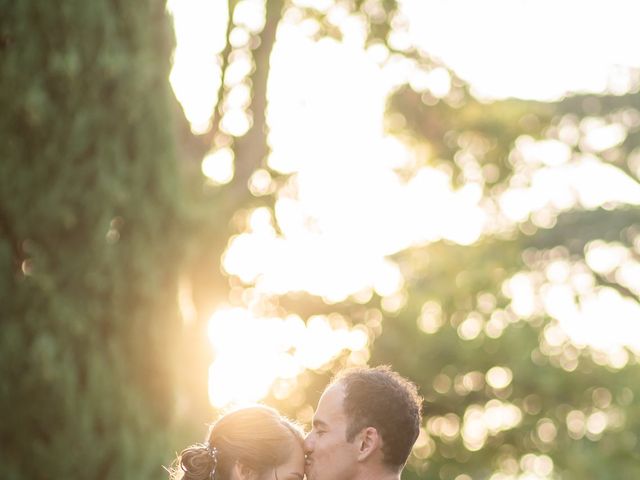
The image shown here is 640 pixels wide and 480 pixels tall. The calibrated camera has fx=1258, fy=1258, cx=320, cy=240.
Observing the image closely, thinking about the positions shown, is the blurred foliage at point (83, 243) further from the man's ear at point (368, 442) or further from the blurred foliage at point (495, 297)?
the man's ear at point (368, 442)

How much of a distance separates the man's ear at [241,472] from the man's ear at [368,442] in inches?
19.0

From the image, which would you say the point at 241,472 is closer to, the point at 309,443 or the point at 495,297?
the point at 309,443

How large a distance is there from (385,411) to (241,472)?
68cm

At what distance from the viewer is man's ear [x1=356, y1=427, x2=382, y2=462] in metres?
5.36

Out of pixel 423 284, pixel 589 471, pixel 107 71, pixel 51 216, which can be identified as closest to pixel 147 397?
pixel 51 216

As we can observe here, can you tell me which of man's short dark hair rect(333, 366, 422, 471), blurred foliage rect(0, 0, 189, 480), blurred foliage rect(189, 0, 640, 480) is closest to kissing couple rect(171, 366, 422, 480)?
man's short dark hair rect(333, 366, 422, 471)

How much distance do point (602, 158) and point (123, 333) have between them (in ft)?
29.2

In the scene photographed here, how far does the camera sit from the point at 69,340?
38.8ft

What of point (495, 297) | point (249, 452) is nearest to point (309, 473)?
point (249, 452)

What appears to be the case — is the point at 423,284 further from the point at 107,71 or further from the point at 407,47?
the point at 107,71

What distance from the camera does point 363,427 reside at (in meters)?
5.38

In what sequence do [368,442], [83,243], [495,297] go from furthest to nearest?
1. [495,297]
2. [83,243]
3. [368,442]

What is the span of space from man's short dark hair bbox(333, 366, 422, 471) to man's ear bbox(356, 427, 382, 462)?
0.02 metres

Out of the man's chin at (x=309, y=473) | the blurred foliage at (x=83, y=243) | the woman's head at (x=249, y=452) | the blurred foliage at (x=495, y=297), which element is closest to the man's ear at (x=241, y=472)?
the woman's head at (x=249, y=452)
